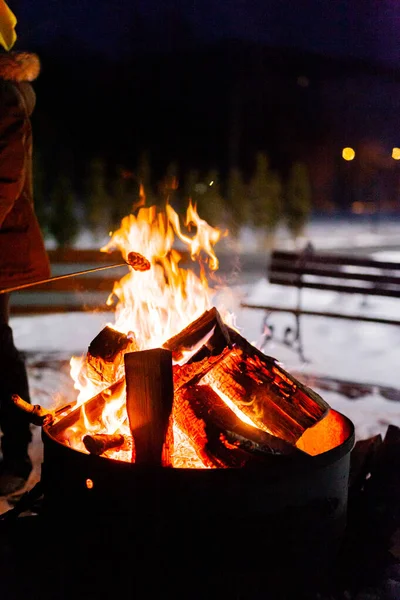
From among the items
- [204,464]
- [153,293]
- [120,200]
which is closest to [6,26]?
[153,293]

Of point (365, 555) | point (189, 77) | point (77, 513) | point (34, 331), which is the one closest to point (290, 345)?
point (34, 331)

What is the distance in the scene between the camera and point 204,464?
2.51 metres

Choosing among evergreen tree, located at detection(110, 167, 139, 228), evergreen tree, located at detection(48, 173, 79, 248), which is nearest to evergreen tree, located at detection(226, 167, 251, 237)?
evergreen tree, located at detection(110, 167, 139, 228)

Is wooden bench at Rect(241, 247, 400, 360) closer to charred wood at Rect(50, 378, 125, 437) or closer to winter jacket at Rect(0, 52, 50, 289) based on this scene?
winter jacket at Rect(0, 52, 50, 289)

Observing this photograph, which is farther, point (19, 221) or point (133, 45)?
point (133, 45)

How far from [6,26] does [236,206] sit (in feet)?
37.4

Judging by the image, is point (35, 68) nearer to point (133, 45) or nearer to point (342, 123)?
point (133, 45)

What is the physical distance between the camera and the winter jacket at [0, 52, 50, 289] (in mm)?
3336

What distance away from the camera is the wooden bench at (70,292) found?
7.95 metres

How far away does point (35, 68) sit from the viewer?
3.66 meters

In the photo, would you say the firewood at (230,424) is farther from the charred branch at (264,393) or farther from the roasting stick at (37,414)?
the roasting stick at (37,414)

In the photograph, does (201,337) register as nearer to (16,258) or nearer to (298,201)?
(16,258)

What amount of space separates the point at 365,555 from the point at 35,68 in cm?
297

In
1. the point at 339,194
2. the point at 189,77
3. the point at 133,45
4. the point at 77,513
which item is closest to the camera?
the point at 77,513
